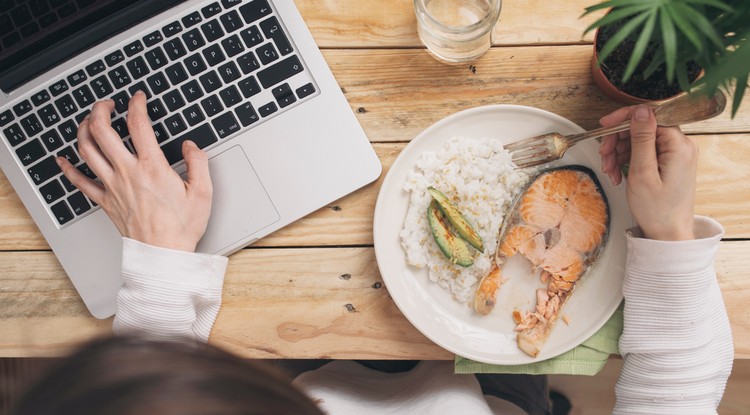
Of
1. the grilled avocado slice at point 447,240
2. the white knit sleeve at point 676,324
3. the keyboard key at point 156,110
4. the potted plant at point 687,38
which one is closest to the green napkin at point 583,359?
the white knit sleeve at point 676,324

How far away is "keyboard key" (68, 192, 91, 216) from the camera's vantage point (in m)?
0.86

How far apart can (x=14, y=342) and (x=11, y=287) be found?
0.28 ft

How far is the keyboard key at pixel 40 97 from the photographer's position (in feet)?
2.77

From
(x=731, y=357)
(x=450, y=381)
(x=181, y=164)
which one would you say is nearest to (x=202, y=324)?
(x=181, y=164)

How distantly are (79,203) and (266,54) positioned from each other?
36 cm

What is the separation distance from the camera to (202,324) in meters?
0.87

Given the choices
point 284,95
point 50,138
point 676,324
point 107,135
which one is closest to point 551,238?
point 676,324

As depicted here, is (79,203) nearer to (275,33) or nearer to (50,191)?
(50,191)

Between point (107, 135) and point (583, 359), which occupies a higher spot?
point (107, 135)

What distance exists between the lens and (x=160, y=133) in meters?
0.85

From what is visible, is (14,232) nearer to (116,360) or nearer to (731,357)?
(116,360)

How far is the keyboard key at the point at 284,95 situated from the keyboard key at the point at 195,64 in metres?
0.11

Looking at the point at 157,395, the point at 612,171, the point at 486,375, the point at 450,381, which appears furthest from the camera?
the point at 486,375

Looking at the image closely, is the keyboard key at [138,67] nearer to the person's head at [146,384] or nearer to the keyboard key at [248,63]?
the keyboard key at [248,63]
